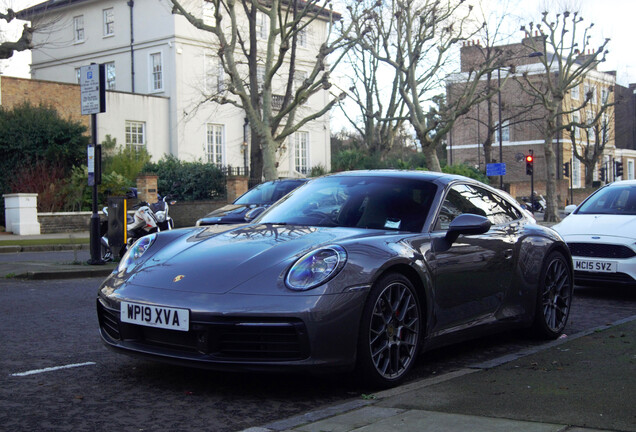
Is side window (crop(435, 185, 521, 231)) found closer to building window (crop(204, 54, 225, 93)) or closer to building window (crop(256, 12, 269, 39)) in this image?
building window (crop(204, 54, 225, 93))

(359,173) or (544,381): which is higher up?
(359,173)

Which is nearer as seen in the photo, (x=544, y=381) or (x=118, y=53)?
(x=544, y=381)

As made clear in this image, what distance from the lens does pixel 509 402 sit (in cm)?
429

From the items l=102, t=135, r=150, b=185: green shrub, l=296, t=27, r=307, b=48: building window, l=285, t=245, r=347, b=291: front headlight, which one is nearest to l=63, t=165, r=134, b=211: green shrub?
l=102, t=135, r=150, b=185: green shrub

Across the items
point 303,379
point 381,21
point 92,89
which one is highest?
point 381,21

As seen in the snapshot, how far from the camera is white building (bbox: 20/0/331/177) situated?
39219mm

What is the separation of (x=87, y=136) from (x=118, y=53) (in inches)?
464

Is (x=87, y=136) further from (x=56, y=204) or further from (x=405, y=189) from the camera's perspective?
(x=405, y=189)

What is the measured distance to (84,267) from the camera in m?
Result: 12.7

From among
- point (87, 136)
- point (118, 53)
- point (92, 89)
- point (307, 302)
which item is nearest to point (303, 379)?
point (307, 302)

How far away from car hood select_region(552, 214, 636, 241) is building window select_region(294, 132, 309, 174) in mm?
36487

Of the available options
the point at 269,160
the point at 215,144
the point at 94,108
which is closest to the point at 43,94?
the point at 215,144

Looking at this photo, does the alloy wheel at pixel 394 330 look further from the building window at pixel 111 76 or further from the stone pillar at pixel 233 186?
the building window at pixel 111 76

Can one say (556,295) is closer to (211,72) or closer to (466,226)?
(466,226)
